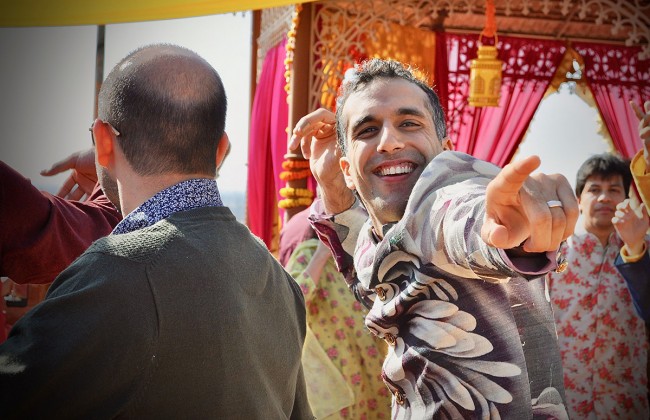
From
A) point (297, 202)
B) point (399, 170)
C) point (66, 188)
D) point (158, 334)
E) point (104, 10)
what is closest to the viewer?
point (158, 334)

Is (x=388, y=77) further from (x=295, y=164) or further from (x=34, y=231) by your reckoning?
(x=295, y=164)

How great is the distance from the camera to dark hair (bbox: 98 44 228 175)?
1.41 metres

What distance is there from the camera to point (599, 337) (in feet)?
15.3

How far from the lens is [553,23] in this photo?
5.96 metres

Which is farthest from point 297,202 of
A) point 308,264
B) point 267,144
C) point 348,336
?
point 267,144

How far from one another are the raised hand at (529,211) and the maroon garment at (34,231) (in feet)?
3.89

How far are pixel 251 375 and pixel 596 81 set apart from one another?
522 centimetres

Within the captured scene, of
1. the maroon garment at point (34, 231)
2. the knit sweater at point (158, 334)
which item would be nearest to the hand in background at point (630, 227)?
the maroon garment at point (34, 231)

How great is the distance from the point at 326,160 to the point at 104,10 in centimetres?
209

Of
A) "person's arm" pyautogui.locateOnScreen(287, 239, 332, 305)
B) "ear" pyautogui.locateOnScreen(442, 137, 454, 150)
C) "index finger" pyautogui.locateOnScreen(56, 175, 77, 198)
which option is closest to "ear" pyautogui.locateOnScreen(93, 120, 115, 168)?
"ear" pyautogui.locateOnScreen(442, 137, 454, 150)

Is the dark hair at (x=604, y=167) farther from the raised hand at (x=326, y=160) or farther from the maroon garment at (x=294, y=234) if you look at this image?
the raised hand at (x=326, y=160)

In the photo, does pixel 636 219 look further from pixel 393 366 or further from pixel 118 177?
pixel 118 177

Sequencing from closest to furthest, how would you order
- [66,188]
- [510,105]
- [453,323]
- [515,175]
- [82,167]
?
[515,175] → [453,323] → [82,167] → [66,188] → [510,105]

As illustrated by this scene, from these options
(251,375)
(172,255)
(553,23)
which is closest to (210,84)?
(172,255)
